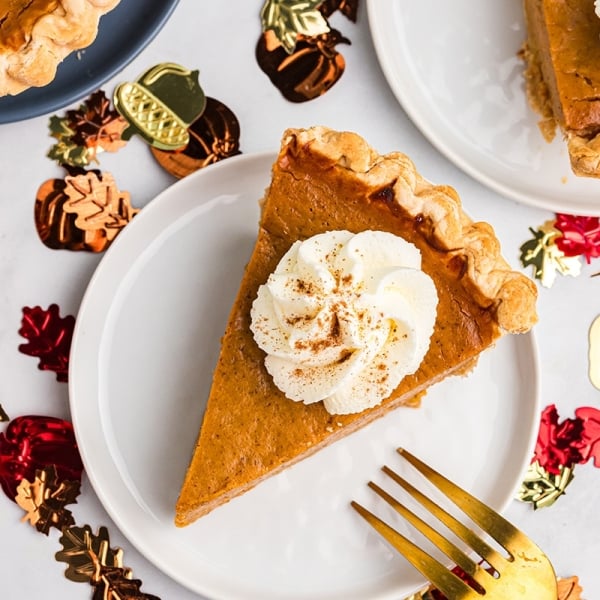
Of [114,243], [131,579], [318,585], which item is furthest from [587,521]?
[114,243]

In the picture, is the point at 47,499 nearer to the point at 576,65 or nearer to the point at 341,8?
the point at 341,8

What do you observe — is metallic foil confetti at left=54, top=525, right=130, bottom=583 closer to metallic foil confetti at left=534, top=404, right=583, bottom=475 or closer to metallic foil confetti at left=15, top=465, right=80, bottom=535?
metallic foil confetti at left=15, top=465, right=80, bottom=535

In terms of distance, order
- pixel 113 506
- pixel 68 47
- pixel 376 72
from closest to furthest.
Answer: pixel 68 47 → pixel 113 506 → pixel 376 72

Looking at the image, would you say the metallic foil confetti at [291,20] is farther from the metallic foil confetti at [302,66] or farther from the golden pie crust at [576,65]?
the golden pie crust at [576,65]

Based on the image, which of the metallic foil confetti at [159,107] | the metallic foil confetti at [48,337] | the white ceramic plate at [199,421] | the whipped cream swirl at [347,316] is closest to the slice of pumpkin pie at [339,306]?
the whipped cream swirl at [347,316]

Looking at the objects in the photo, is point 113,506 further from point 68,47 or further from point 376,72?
point 376,72
